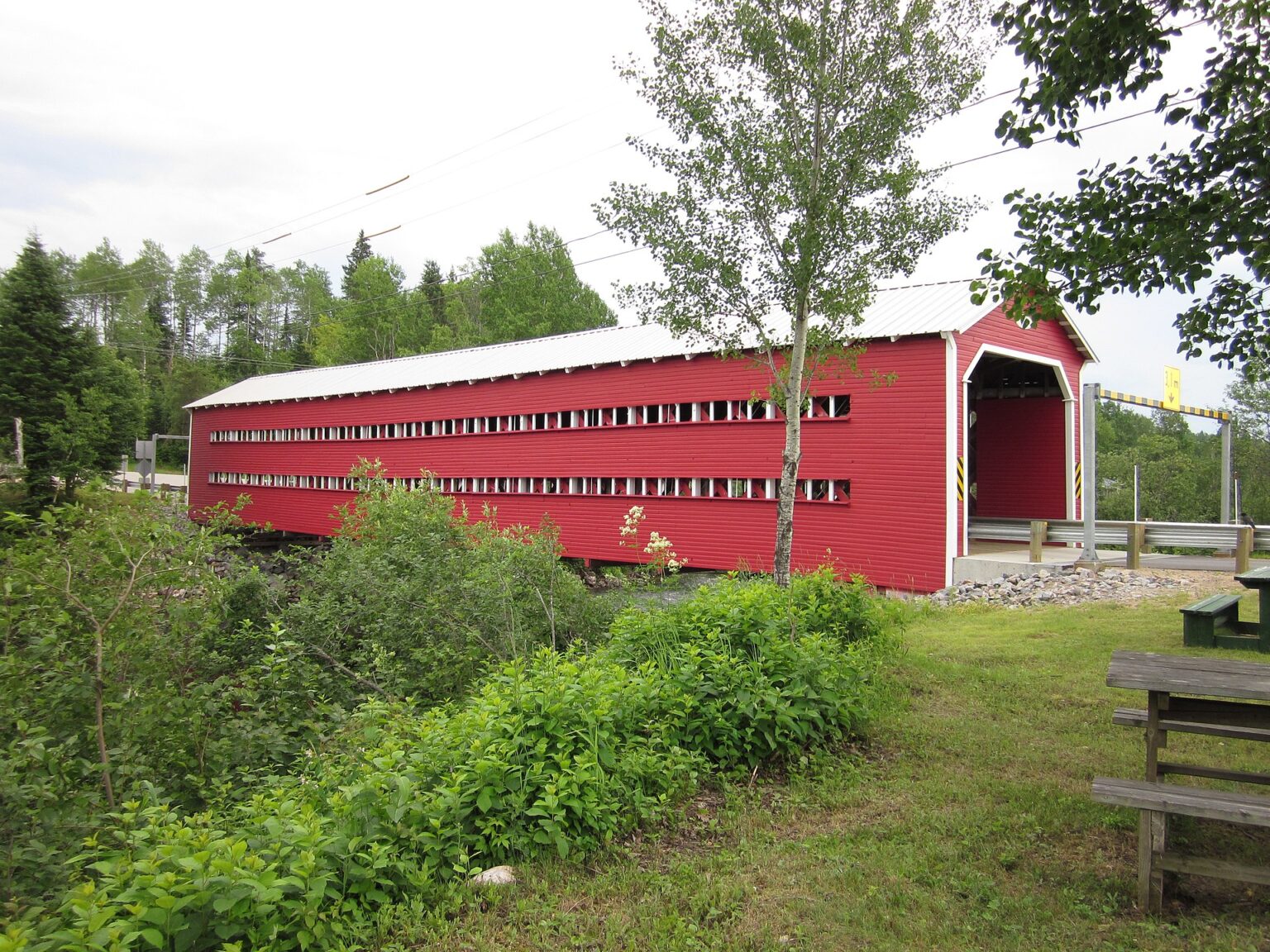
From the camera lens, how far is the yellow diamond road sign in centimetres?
1366

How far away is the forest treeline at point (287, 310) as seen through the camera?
42.3 metres

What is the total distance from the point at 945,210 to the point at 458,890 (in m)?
6.95

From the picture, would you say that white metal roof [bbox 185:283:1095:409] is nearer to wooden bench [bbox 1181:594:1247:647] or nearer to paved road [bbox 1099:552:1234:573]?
paved road [bbox 1099:552:1234:573]

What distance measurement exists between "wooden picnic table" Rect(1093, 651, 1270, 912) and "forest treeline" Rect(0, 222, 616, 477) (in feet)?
117

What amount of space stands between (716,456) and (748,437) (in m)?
0.74

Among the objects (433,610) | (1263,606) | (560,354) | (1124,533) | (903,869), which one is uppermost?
(560,354)

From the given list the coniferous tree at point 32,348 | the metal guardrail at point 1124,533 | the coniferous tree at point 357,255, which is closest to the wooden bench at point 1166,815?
the metal guardrail at point 1124,533

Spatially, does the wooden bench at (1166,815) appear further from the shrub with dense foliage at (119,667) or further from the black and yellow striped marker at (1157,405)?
the black and yellow striped marker at (1157,405)

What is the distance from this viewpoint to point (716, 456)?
14.9 m

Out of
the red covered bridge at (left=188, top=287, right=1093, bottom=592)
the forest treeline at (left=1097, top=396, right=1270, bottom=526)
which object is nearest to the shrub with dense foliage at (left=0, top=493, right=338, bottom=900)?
the red covered bridge at (left=188, top=287, right=1093, bottom=592)

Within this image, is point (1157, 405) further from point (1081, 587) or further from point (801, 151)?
point (801, 151)

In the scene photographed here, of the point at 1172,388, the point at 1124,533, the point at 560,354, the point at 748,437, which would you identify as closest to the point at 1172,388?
the point at 1172,388

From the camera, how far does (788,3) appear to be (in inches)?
295

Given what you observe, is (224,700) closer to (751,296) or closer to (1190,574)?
(751,296)
